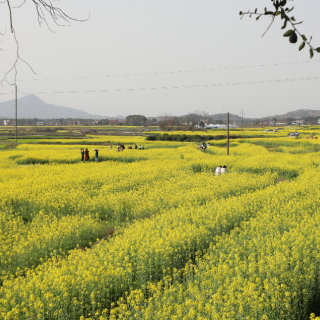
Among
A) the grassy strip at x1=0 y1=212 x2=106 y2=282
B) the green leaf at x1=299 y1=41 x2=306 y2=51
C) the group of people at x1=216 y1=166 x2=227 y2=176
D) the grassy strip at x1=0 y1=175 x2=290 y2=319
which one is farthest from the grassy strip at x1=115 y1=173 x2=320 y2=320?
the group of people at x1=216 y1=166 x2=227 y2=176

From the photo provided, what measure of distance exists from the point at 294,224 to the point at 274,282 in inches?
125

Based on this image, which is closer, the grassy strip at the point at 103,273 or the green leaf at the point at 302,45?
the green leaf at the point at 302,45

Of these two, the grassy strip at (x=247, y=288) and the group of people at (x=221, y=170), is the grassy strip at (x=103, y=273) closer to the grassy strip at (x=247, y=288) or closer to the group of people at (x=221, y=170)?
the grassy strip at (x=247, y=288)

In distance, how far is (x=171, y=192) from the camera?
40.9ft

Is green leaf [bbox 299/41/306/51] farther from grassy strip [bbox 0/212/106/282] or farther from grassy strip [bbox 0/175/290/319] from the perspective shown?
grassy strip [bbox 0/212/106/282]

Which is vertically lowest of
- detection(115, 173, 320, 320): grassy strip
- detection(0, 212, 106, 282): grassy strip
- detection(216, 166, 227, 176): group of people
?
detection(0, 212, 106, 282): grassy strip

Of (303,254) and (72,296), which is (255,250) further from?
(72,296)

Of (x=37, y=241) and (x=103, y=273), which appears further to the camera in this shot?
(x=37, y=241)

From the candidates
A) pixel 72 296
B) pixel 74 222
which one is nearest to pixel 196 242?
pixel 72 296

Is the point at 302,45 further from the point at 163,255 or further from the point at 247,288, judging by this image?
the point at 163,255

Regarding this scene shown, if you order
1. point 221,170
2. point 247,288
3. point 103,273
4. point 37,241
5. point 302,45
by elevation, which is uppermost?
point 302,45

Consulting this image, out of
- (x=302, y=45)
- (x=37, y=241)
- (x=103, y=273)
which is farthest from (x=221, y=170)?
(x=302, y=45)

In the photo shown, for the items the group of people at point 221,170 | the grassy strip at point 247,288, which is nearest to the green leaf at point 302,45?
the grassy strip at point 247,288

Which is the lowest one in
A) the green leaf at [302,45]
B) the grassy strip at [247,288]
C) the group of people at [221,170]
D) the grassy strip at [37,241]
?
the grassy strip at [37,241]
